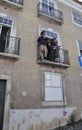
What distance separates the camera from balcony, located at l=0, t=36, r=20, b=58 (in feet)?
23.6

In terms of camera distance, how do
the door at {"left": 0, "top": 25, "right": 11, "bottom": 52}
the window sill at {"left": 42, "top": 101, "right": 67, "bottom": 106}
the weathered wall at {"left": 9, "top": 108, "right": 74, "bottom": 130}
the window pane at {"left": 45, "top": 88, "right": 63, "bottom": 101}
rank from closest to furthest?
the weathered wall at {"left": 9, "top": 108, "right": 74, "bottom": 130} < the window sill at {"left": 42, "top": 101, "right": 67, "bottom": 106} < the door at {"left": 0, "top": 25, "right": 11, "bottom": 52} < the window pane at {"left": 45, "top": 88, "right": 63, "bottom": 101}

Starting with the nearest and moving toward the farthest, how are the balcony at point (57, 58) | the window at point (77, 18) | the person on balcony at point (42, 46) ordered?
the balcony at point (57, 58), the person on balcony at point (42, 46), the window at point (77, 18)

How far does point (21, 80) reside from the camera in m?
6.91

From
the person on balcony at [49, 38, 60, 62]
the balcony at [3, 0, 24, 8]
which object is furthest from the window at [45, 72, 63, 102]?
the balcony at [3, 0, 24, 8]

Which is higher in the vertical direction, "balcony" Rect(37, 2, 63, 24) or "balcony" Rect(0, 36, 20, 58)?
"balcony" Rect(37, 2, 63, 24)

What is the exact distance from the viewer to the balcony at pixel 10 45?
7204 mm

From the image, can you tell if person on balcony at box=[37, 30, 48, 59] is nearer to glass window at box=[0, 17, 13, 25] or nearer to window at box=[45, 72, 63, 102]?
window at box=[45, 72, 63, 102]

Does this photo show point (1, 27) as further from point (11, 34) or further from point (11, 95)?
point (11, 95)

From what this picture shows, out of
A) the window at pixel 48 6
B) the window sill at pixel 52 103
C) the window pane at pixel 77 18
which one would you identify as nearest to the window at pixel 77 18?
the window pane at pixel 77 18

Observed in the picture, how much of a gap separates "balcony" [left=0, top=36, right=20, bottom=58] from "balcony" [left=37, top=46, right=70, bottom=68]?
1.35 meters

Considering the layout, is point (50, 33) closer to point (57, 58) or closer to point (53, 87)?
point (57, 58)

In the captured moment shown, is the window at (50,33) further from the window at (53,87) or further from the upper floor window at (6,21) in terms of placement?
the window at (53,87)

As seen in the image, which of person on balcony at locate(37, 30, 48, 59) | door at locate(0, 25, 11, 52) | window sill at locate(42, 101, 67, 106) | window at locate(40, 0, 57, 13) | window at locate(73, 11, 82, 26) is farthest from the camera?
window at locate(73, 11, 82, 26)

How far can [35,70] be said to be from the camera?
24.8 ft
